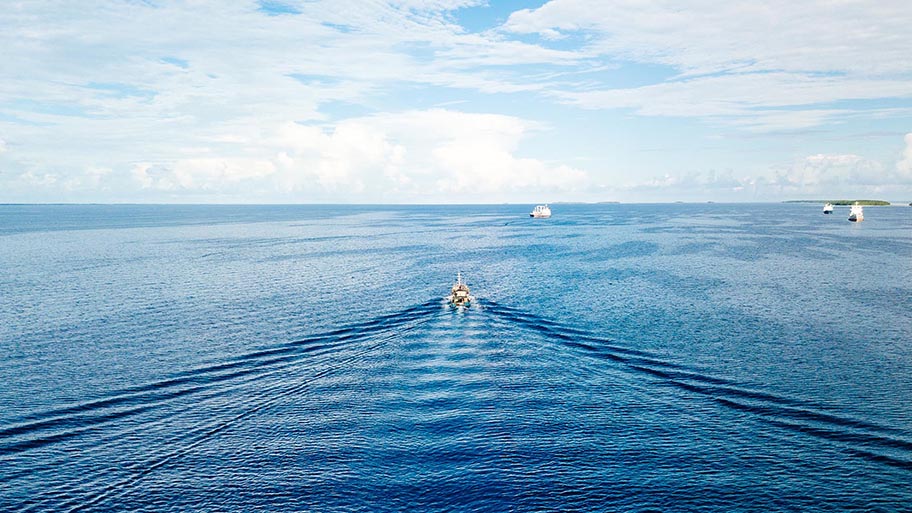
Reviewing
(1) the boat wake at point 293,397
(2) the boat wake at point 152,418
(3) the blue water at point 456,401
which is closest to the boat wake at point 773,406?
(1) the boat wake at point 293,397

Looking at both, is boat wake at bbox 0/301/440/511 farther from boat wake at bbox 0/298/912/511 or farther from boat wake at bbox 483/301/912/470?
boat wake at bbox 483/301/912/470

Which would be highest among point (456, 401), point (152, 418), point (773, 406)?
point (773, 406)

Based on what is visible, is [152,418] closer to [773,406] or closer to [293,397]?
[293,397]

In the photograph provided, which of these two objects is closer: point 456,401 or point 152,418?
point 152,418

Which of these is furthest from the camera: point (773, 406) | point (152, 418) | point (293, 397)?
point (293, 397)

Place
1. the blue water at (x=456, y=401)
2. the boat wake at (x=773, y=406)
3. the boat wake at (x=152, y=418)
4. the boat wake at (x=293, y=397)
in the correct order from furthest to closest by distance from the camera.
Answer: the boat wake at (x=773, y=406) → the boat wake at (x=293, y=397) → the boat wake at (x=152, y=418) → the blue water at (x=456, y=401)

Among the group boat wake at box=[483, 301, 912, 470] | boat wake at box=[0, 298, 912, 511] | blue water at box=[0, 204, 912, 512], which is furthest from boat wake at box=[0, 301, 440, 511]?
boat wake at box=[483, 301, 912, 470]

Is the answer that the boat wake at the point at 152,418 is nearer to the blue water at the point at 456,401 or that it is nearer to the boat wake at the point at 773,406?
the blue water at the point at 456,401

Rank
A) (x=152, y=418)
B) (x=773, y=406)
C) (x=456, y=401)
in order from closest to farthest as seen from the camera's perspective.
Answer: (x=152, y=418) < (x=773, y=406) < (x=456, y=401)

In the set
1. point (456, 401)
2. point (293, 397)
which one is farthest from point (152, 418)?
point (456, 401)
